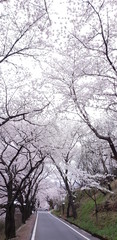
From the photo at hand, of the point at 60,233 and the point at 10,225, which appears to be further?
the point at 60,233

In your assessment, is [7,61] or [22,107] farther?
[22,107]

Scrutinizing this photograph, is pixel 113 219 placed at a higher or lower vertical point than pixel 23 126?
lower

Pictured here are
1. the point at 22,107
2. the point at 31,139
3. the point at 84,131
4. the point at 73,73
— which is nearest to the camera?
the point at 73,73

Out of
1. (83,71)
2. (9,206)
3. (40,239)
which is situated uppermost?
(83,71)

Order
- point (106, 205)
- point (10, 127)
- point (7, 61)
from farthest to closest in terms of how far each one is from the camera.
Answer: point (106, 205)
point (10, 127)
point (7, 61)

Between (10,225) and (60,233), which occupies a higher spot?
(10,225)

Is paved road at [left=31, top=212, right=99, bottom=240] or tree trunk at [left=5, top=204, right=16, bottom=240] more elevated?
tree trunk at [left=5, top=204, right=16, bottom=240]

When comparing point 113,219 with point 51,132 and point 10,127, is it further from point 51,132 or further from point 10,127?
point 10,127


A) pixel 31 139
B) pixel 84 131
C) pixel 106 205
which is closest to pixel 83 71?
pixel 31 139

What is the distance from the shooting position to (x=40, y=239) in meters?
15.5

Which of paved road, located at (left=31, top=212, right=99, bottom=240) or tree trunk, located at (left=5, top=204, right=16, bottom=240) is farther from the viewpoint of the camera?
paved road, located at (left=31, top=212, right=99, bottom=240)

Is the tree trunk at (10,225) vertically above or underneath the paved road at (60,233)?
above

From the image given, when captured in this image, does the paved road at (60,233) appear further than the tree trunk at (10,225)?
Yes

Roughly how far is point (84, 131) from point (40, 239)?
13.1 m
